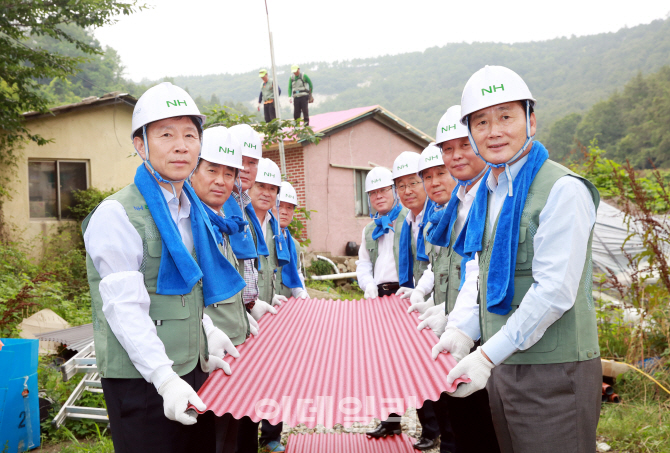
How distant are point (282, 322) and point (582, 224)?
2487 mm

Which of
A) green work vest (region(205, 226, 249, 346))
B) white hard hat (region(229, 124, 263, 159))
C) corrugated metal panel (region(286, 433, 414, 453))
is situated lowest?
corrugated metal panel (region(286, 433, 414, 453))

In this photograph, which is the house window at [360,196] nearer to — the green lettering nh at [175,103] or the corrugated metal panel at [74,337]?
the corrugated metal panel at [74,337]

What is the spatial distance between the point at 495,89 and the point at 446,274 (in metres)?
1.69

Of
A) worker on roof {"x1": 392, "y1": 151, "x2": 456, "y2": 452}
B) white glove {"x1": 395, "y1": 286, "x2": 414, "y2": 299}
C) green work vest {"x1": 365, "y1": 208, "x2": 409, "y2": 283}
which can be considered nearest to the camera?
white glove {"x1": 395, "y1": 286, "x2": 414, "y2": 299}

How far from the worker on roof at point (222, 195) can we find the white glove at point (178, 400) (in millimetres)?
1015

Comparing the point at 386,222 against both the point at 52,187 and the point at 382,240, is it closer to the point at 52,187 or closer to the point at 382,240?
the point at 382,240

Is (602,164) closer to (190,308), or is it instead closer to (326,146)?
(326,146)

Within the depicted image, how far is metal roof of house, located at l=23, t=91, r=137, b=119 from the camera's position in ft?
39.1

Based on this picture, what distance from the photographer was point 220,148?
3.47 meters

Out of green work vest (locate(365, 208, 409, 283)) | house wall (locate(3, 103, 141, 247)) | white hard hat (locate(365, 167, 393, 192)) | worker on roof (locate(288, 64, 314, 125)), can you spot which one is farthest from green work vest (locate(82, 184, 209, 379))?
worker on roof (locate(288, 64, 314, 125))

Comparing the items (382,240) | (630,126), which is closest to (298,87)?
(382,240)

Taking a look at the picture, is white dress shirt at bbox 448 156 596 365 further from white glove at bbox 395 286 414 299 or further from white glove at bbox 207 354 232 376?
white glove at bbox 395 286 414 299

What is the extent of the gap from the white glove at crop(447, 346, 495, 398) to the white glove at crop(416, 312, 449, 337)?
1157mm

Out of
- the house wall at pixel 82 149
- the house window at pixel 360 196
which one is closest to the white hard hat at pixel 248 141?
the house wall at pixel 82 149
